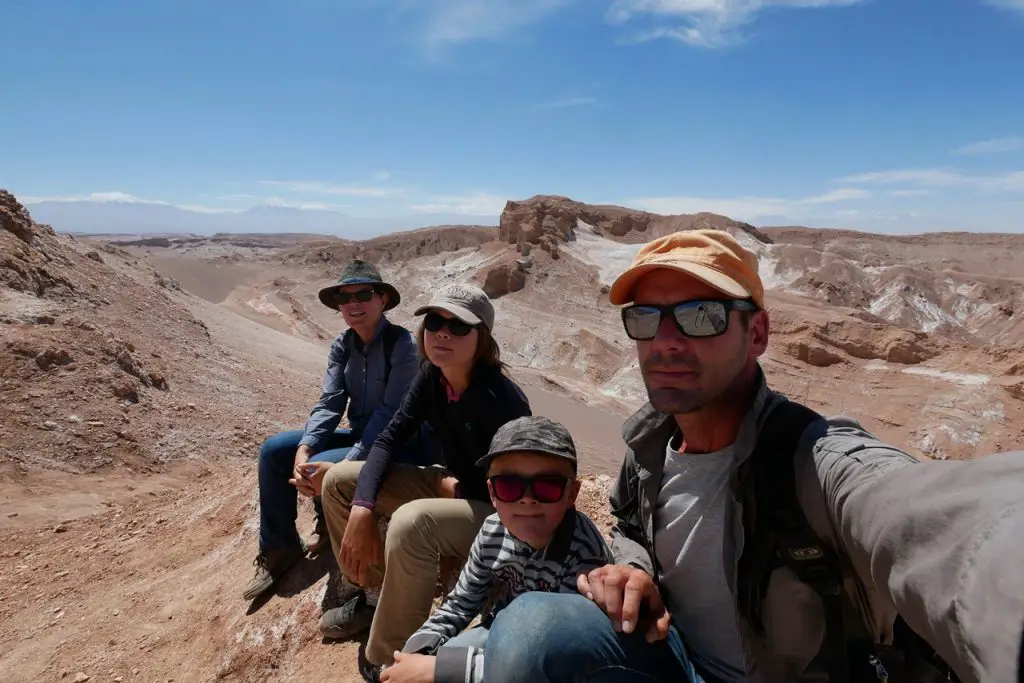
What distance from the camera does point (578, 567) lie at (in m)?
2.37

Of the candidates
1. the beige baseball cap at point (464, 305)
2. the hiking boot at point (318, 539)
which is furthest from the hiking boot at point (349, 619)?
the beige baseball cap at point (464, 305)

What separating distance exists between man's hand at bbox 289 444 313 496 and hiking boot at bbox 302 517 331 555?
1.60ft

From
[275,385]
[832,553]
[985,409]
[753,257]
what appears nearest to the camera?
[832,553]

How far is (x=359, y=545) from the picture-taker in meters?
3.09

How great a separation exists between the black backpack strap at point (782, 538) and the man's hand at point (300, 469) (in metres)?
2.68

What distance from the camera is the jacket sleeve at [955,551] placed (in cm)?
84

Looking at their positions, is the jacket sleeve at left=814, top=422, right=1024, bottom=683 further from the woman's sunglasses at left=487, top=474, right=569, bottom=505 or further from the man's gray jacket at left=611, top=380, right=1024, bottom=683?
the woman's sunglasses at left=487, top=474, right=569, bottom=505

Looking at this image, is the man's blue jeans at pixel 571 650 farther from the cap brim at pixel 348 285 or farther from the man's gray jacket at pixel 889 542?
the cap brim at pixel 348 285

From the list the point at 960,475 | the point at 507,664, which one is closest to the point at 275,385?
the point at 507,664

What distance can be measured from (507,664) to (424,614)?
1214 mm

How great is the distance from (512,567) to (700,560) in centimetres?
84

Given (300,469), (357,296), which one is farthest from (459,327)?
(300,469)

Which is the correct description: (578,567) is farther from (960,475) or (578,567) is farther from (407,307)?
(407,307)

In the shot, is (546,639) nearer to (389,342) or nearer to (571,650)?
(571,650)
